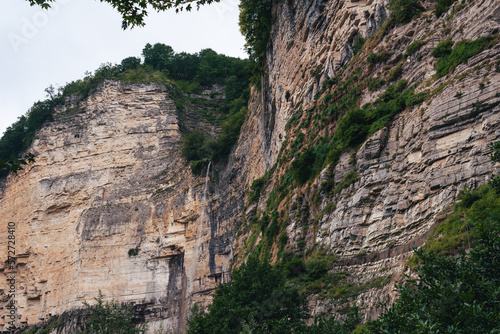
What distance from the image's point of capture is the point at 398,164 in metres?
15.0

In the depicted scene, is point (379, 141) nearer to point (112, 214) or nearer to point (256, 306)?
point (256, 306)

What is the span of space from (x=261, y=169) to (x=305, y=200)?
11.0 meters

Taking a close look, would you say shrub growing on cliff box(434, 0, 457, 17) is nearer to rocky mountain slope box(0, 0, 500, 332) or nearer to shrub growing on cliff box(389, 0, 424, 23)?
rocky mountain slope box(0, 0, 500, 332)

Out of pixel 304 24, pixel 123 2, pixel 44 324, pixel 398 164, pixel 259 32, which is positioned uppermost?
pixel 259 32

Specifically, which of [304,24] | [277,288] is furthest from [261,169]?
[277,288]

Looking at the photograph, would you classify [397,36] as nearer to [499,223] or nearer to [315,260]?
[315,260]

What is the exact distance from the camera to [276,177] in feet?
85.6

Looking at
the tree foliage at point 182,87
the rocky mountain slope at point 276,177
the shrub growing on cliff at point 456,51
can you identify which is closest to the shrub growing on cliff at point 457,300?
the rocky mountain slope at point 276,177

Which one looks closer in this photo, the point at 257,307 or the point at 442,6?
the point at 257,307

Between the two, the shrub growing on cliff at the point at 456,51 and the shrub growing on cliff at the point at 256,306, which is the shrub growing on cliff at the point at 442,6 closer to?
the shrub growing on cliff at the point at 456,51

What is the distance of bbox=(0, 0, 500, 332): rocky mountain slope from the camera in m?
13.6

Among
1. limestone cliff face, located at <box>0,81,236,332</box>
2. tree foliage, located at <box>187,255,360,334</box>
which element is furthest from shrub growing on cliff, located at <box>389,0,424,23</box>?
limestone cliff face, located at <box>0,81,236,332</box>

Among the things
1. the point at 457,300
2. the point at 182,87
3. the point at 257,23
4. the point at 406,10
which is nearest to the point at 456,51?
the point at 406,10

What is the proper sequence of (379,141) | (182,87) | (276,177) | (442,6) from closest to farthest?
(379,141), (442,6), (276,177), (182,87)
